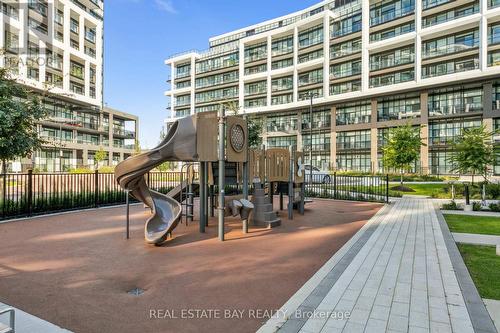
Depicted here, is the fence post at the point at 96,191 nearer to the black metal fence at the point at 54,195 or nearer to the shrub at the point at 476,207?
the black metal fence at the point at 54,195

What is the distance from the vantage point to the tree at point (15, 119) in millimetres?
10206

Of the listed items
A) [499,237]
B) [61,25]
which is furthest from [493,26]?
[61,25]

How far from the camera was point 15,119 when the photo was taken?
1065cm

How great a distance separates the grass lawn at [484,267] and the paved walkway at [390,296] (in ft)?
0.58

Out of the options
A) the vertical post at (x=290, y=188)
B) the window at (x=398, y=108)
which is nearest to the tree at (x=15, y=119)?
the vertical post at (x=290, y=188)

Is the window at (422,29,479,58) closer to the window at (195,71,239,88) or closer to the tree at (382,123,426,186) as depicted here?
the tree at (382,123,426,186)

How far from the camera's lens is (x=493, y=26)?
118 ft

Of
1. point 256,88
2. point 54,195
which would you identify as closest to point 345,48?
point 256,88

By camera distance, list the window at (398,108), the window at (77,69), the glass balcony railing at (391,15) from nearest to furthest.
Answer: the window at (398,108) → the glass balcony railing at (391,15) → the window at (77,69)

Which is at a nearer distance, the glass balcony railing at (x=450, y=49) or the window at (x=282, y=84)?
the glass balcony railing at (x=450, y=49)

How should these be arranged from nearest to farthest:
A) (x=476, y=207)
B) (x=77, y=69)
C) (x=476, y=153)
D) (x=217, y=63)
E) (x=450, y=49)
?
(x=476, y=207) → (x=476, y=153) → (x=450, y=49) → (x=77, y=69) → (x=217, y=63)

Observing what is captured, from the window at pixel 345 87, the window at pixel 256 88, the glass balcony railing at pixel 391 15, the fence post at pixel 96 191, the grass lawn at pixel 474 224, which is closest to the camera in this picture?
the grass lawn at pixel 474 224

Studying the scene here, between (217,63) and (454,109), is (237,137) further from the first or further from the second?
(217,63)

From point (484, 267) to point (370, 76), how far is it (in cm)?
4345
